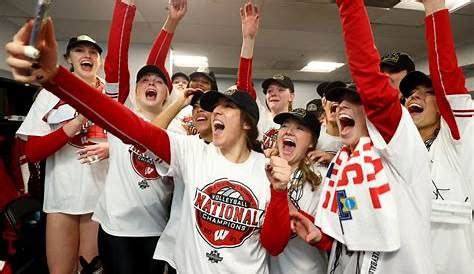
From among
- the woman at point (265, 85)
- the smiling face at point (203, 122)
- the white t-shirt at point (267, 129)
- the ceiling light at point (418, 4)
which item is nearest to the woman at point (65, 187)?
the smiling face at point (203, 122)

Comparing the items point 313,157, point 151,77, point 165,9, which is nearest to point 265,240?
point 313,157

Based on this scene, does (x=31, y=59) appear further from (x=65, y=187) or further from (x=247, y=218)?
(x=65, y=187)

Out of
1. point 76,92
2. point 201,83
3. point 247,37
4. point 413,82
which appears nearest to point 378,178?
point 413,82

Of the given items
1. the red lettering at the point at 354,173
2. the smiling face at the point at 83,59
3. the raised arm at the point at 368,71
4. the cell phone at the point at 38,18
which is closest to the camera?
the cell phone at the point at 38,18

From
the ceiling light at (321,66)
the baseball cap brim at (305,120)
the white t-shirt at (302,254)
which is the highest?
the ceiling light at (321,66)

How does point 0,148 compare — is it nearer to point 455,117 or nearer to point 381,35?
point 455,117

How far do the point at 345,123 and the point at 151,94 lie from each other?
1.17 m

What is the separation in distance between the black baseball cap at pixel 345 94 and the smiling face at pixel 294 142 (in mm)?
351

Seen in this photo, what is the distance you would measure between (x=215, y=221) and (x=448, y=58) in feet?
3.79

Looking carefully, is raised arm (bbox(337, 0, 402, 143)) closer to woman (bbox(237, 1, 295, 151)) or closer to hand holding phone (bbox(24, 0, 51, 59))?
hand holding phone (bbox(24, 0, 51, 59))

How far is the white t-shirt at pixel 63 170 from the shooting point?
6.81 feet

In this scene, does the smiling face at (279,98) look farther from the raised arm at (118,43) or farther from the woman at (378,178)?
the woman at (378,178)

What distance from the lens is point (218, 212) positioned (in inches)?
55.2

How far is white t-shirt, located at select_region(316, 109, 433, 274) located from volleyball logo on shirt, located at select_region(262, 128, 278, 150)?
118cm
